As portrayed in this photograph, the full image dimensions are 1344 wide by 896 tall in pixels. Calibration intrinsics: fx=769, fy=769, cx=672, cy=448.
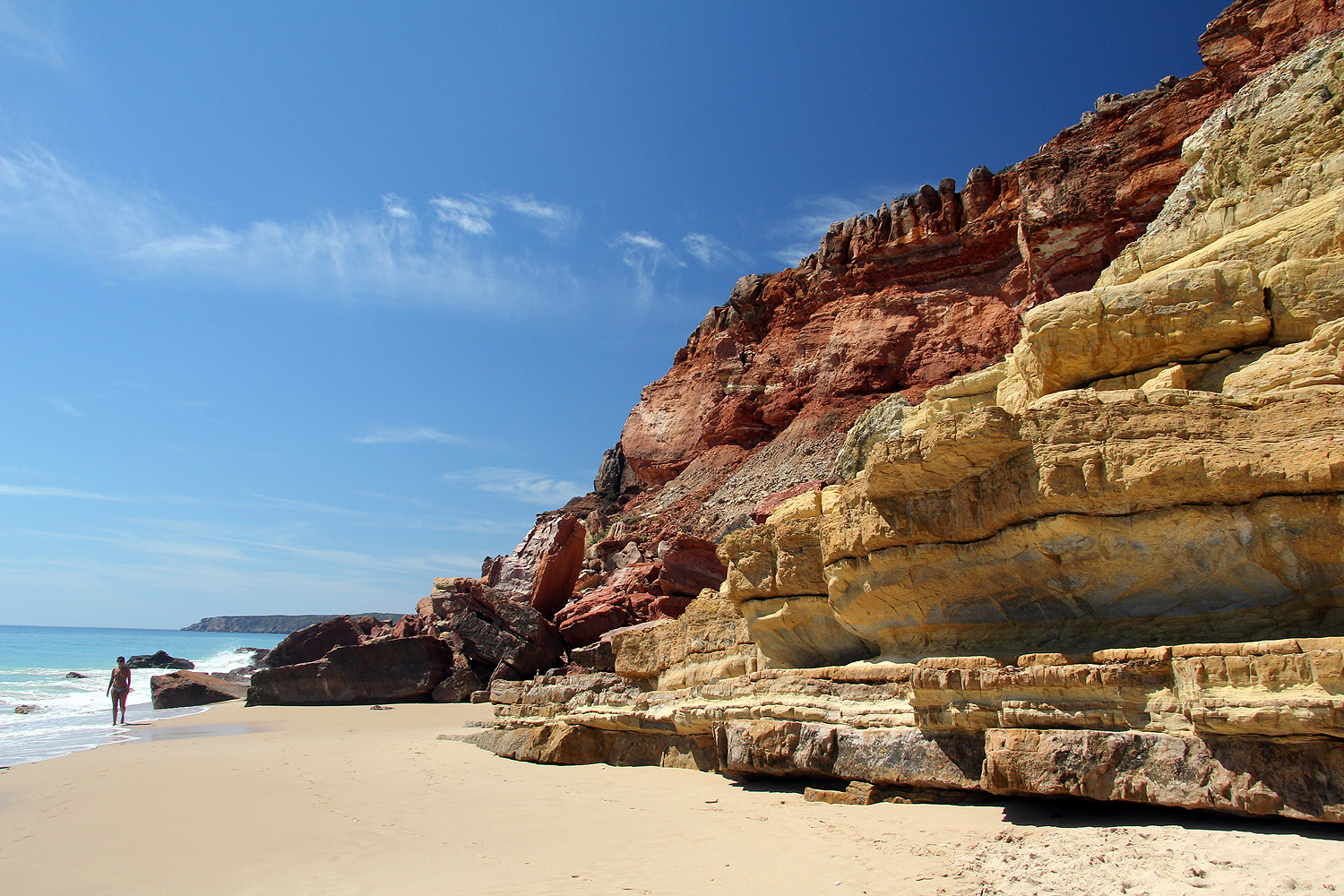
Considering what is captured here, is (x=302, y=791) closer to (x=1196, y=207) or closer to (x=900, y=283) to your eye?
(x=1196, y=207)

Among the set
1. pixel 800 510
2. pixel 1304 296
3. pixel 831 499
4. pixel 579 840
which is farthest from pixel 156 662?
pixel 1304 296

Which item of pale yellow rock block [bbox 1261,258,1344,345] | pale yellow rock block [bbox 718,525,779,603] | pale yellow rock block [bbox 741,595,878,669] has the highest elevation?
pale yellow rock block [bbox 1261,258,1344,345]

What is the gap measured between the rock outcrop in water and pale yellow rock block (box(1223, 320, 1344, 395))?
0.02 meters

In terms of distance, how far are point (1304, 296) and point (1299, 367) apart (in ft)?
2.32

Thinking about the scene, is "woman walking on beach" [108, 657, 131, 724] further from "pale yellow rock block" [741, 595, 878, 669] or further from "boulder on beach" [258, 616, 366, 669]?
"pale yellow rock block" [741, 595, 878, 669]

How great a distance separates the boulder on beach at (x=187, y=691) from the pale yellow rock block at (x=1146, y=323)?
783 inches

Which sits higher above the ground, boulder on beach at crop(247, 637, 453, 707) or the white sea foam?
boulder on beach at crop(247, 637, 453, 707)

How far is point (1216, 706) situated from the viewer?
362 centimetres

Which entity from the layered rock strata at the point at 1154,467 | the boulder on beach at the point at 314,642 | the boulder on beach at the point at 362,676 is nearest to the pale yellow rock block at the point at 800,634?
the layered rock strata at the point at 1154,467

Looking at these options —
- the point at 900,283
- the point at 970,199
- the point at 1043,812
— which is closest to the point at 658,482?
the point at 900,283

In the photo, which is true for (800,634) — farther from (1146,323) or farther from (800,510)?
(1146,323)

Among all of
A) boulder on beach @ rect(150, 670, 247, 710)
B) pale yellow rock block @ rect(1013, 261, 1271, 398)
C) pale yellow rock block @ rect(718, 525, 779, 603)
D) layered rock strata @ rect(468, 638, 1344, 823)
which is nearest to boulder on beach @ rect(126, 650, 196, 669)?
boulder on beach @ rect(150, 670, 247, 710)

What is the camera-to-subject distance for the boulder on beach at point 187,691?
17.9 m

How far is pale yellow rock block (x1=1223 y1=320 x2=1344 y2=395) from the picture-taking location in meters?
4.39
